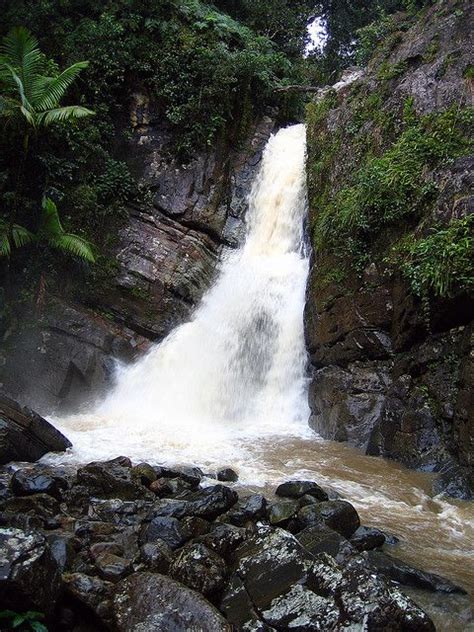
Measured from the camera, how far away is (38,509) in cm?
483

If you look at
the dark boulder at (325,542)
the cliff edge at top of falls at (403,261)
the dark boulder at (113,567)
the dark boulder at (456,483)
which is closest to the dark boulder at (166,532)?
the dark boulder at (113,567)

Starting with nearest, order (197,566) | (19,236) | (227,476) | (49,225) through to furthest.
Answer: (197,566), (227,476), (19,236), (49,225)

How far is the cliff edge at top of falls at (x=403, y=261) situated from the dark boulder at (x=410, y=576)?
2.53m

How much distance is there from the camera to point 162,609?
10.4 ft

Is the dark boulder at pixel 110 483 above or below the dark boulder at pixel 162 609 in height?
above

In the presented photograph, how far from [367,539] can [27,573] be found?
2921 mm

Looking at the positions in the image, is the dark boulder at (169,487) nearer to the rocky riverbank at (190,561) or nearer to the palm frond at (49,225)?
the rocky riverbank at (190,561)

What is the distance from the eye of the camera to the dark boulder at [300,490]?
5.47 m

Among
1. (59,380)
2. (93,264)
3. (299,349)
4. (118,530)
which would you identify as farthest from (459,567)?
(93,264)

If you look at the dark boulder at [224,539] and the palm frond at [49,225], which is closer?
the dark boulder at [224,539]

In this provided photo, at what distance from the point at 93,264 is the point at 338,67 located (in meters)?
14.1

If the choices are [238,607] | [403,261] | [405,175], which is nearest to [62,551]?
[238,607]

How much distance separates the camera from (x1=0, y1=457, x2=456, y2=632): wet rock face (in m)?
3.14

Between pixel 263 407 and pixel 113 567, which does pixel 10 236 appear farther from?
pixel 113 567
